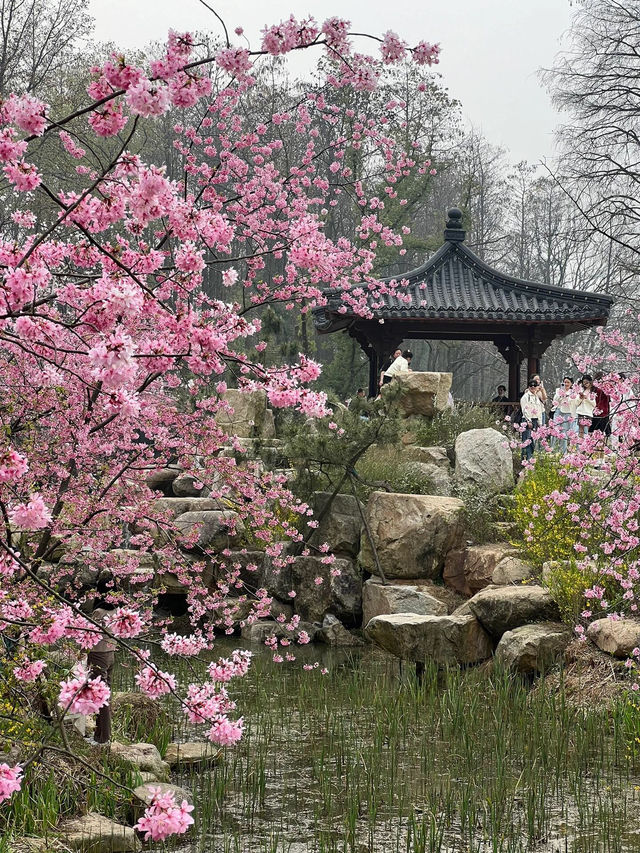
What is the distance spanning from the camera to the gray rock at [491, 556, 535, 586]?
10.8 metres

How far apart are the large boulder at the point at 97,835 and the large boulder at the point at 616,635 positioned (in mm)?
5008

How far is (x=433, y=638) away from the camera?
31.7ft

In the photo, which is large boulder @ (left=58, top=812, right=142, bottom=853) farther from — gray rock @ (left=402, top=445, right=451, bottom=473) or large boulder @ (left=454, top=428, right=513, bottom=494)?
gray rock @ (left=402, top=445, right=451, bottom=473)

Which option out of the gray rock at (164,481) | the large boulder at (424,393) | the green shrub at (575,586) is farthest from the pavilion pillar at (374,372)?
the green shrub at (575,586)

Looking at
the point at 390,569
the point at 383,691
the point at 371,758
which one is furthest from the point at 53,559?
Answer: the point at 371,758

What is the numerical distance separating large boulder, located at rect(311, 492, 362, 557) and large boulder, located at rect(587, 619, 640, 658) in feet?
15.9

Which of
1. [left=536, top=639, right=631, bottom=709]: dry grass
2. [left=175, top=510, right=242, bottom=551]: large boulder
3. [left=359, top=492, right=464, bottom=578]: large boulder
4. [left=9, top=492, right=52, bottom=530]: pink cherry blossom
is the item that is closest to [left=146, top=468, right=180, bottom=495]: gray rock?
[left=175, top=510, right=242, bottom=551]: large boulder

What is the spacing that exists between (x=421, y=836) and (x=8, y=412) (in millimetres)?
3896

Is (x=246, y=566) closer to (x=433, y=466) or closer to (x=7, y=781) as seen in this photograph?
(x=433, y=466)

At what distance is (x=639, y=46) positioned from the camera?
18.5 metres

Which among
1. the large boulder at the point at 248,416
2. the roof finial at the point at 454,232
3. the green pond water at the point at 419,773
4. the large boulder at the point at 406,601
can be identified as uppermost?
the roof finial at the point at 454,232

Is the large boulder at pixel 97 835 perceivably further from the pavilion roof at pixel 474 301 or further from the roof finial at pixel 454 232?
the roof finial at pixel 454 232

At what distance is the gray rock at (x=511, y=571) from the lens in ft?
35.4

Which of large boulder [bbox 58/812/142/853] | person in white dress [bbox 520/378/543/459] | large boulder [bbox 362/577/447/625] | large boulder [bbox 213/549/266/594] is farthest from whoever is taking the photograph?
person in white dress [bbox 520/378/543/459]
